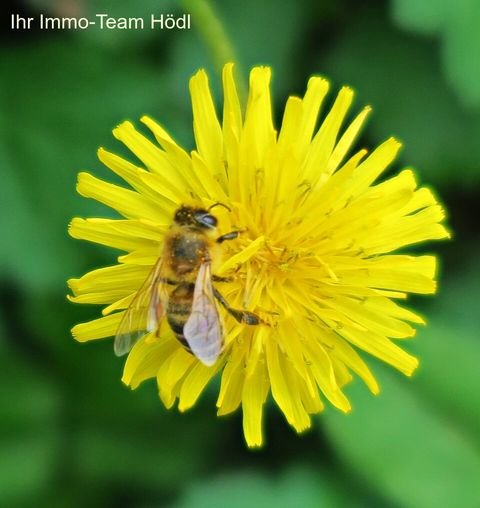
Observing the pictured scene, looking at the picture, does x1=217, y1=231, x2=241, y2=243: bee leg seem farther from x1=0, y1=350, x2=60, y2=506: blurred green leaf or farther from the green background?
x1=0, y1=350, x2=60, y2=506: blurred green leaf

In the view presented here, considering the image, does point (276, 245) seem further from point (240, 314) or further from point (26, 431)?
point (26, 431)

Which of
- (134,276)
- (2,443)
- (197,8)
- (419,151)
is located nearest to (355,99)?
(419,151)

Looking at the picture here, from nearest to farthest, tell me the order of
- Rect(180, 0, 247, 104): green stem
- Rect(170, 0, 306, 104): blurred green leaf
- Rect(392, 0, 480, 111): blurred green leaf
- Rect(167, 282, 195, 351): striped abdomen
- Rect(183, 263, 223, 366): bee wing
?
Rect(183, 263, 223, 366): bee wing, Rect(167, 282, 195, 351): striped abdomen, Rect(180, 0, 247, 104): green stem, Rect(392, 0, 480, 111): blurred green leaf, Rect(170, 0, 306, 104): blurred green leaf

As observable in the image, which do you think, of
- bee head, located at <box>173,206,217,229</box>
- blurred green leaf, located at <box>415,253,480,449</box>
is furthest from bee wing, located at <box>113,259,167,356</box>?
blurred green leaf, located at <box>415,253,480,449</box>

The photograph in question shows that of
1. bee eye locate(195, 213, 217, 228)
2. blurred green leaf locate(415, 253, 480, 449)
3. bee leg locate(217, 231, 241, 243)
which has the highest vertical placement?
bee eye locate(195, 213, 217, 228)

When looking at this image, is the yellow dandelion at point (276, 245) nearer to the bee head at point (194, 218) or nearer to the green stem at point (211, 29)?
the bee head at point (194, 218)

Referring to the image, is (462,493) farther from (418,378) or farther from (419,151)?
(419,151)

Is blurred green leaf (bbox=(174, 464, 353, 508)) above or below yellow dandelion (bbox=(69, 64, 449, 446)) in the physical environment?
below
